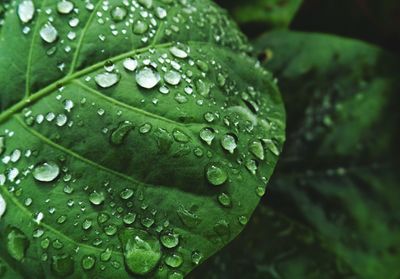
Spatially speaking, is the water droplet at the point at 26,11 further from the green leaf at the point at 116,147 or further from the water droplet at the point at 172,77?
the water droplet at the point at 172,77

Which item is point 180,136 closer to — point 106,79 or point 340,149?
point 106,79

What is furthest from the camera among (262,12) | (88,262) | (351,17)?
(351,17)

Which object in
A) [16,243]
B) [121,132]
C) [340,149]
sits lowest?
[340,149]

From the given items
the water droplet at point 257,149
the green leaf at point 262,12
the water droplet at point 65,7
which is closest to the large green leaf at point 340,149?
the green leaf at point 262,12

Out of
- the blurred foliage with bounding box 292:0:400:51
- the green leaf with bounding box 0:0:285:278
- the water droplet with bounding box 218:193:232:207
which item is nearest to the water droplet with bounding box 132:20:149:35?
the green leaf with bounding box 0:0:285:278

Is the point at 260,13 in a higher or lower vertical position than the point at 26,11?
lower

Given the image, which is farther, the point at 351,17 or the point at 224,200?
the point at 351,17

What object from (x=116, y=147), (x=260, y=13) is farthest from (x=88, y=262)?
(x=260, y=13)
